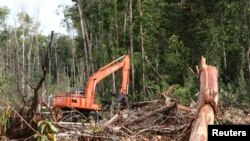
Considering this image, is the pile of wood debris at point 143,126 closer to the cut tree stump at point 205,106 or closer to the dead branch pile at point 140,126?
the dead branch pile at point 140,126

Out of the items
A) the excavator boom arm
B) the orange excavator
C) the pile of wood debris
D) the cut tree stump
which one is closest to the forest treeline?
the excavator boom arm

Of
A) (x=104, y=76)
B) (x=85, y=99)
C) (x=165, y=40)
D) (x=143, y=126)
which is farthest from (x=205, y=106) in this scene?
(x=165, y=40)

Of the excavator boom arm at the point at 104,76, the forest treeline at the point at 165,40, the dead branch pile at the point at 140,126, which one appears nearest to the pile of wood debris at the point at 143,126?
the dead branch pile at the point at 140,126

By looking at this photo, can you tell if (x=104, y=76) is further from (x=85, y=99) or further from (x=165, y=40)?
(x=165, y=40)

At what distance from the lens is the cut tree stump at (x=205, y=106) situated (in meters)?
5.83

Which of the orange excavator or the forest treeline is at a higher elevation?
the forest treeline

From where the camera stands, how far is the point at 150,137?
8188 mm

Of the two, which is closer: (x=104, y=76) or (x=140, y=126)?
(x=140, y=126)

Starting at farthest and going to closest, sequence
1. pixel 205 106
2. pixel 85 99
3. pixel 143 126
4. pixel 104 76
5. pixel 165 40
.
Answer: pixel 165 40 < pixel 104 76 < pixel 85 99 < pixel 143 126 < pixel 205 106

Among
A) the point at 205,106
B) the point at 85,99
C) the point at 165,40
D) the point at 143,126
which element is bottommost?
the point at 143,126

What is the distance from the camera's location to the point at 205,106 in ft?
20.4

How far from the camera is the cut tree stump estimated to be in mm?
5832

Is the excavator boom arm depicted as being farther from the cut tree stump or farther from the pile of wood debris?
the cut tree stump

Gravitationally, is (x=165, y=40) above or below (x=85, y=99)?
above
